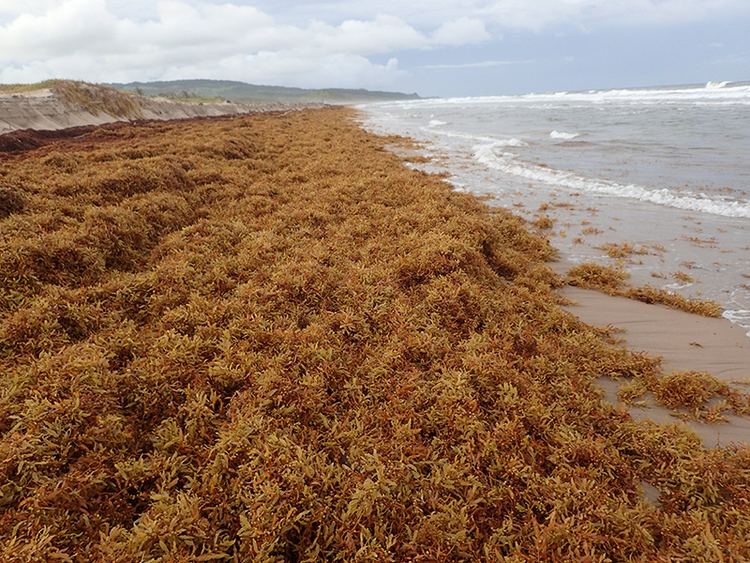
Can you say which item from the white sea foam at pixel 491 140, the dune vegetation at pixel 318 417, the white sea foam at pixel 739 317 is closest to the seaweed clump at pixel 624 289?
the white sea foam at pixel 739 317

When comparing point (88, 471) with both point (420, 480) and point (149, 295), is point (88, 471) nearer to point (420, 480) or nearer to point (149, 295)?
point (420, 480)

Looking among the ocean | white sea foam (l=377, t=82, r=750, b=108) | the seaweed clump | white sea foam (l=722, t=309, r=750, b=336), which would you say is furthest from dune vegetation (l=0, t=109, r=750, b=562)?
white sea foam (l=377, t=82, r=750, b=108)

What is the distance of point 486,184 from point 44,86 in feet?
116

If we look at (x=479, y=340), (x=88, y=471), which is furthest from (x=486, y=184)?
(x=88, y=471)

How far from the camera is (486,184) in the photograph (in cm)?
1509

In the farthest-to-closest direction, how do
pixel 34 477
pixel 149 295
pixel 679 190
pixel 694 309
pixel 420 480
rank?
pixel 679 190 → pixel 694 309 → pixel 149 295 → pixel 420 480 → pixel 34 477

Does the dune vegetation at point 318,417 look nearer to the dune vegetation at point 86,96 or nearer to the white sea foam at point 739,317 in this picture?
the white sea foam at point 739,317

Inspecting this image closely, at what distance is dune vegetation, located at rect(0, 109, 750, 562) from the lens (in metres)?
2.63

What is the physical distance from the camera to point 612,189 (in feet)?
43.1

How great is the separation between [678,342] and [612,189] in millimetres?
9785

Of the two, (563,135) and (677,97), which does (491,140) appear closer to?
(563,135)

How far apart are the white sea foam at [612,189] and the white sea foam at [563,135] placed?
7.78 metres

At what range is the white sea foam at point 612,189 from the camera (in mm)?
10477

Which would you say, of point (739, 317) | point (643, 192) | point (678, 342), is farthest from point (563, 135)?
point (678, 342)
